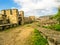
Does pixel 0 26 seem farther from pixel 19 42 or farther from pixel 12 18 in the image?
pixel 19 42

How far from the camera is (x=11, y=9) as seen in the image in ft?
79.6

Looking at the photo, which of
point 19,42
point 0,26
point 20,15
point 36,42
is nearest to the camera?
point 36,42

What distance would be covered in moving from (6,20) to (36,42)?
13.0 meters

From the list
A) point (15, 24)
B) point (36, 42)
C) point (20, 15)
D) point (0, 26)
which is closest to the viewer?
point (36, 42)

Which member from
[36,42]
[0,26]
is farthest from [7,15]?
[36,42]

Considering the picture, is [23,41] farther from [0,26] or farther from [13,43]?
[0,26]

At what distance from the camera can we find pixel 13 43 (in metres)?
13.1

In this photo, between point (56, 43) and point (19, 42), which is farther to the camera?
point (19, 42)

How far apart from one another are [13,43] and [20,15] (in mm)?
13239

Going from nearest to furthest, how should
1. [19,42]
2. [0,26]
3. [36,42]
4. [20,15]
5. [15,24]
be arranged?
[36,42], [19,42], [0,26], [15,24], [20,15]

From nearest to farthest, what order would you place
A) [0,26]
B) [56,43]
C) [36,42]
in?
1. [56,43]
2. [36,42]
3. [0,26]

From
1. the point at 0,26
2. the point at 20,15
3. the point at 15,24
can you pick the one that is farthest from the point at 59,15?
the point at 20,15

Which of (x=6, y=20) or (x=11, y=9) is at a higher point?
(x=11, y=9)

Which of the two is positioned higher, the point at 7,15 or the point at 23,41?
the point at 7,15
